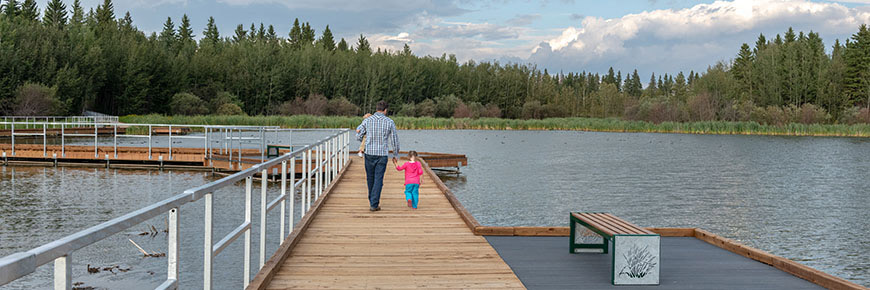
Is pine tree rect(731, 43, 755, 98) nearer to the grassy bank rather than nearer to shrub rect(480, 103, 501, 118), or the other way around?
the grassy bank

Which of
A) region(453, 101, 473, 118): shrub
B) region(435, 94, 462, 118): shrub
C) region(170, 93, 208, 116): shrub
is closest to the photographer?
region(170, 93, 208, 116): shrub

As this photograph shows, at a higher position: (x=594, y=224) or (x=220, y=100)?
(x=220, y=100)

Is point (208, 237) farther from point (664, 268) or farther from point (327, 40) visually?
point (327, 40)

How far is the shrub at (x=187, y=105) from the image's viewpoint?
66363 millimetres

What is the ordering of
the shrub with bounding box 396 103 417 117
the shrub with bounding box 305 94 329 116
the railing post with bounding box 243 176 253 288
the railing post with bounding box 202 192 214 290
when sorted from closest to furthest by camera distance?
the railing post with bounding box 202 192 214 290 < the railing post with bounding box 243 176 253 288 < the shrub with bounding box 305 94 329 116 < the shrub with bounding box 396 103 417 117

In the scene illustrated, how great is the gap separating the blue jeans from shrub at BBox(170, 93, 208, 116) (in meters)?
61.4

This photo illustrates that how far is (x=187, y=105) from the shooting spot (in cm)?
6631

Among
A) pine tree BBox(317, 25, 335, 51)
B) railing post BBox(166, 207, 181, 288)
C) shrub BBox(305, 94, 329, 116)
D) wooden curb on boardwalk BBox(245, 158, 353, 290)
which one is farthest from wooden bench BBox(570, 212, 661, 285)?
pine tree BBox(317, 25, 335, 51)

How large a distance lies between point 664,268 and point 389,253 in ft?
7.87

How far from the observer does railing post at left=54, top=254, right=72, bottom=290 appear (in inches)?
77.7

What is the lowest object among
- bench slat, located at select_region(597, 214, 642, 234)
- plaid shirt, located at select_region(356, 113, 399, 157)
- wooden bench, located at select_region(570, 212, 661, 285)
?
wooden bench, located at select_region(570, 212, 661, 285)

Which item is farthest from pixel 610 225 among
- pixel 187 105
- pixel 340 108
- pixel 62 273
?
pixel 340 108

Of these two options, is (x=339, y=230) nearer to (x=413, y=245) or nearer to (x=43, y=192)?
(x=413, y=245)

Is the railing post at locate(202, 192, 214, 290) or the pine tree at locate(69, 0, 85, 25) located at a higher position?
the pine tree at locate(69, 0, 85, 25)
